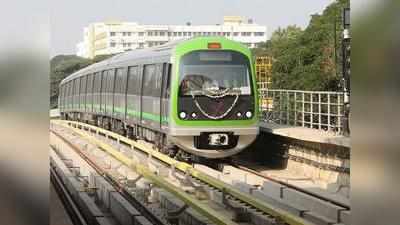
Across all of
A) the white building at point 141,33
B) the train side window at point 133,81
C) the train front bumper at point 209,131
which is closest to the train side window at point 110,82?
the white building at point 141,33

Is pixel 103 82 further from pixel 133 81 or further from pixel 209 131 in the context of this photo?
pixel 209 131

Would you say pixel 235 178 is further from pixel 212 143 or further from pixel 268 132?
pixel 268 132

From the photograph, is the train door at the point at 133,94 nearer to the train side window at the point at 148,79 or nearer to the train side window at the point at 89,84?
the train side window at the point at 148,79

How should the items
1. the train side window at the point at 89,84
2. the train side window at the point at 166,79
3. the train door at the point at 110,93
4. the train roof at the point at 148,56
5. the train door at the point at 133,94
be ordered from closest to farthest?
the train side window at the point at 166,79
the train roof at the point at 148,56
the train door at the point at 133,94
the train door at the point at 110,93
the train side window at the point at 89,84

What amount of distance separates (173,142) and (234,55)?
5.96ft

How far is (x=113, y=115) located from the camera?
56.5 feet

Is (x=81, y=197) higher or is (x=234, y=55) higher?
(x=234, y=55)

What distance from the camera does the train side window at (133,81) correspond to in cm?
1412

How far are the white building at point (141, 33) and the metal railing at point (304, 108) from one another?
3.28 metres

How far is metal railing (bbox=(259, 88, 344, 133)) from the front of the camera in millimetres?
11847

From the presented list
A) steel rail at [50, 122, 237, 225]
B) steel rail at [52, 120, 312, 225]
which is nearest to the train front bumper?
steel rail at [52, 120, 312, 225]

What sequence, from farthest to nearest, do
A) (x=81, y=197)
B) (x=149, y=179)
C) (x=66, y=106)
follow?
(x=66, y=106) → (x=149, y=179) → (x=81, y=197)

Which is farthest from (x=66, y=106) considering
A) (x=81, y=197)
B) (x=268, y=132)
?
(x=81, y=197)

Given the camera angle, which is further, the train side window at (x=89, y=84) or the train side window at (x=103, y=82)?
the train side window at (x=89, y=84)
